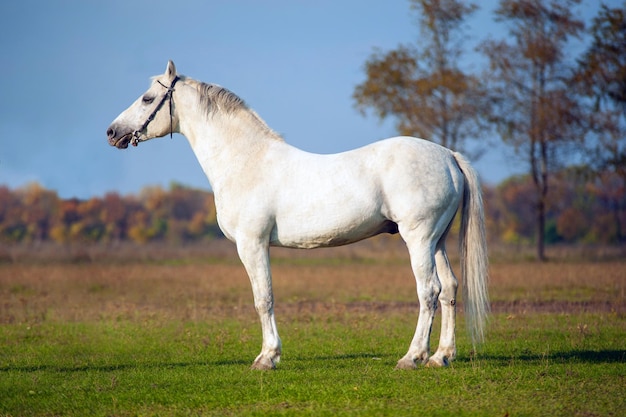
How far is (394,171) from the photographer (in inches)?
280

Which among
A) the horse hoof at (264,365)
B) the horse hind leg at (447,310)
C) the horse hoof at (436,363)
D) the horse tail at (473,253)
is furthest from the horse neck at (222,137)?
the horse hoof at (436,363)

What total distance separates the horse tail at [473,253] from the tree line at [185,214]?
18.3 metres

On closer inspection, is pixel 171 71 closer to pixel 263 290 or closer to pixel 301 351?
pixel 263 290

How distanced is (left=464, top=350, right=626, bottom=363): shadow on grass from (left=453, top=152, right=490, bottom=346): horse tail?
1.86ft

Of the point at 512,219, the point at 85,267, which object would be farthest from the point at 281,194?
the point at 512,219

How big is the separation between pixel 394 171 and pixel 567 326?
182 inches

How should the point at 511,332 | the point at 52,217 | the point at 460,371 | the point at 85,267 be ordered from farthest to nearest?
the point at 52,217
the point at 85,267
the point at 511,332
the point at 460,371

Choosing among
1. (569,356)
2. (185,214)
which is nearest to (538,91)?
(569,356)

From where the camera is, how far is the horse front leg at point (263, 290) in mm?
7229

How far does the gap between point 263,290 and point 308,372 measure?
0.90 meters

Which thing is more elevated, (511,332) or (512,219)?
(512,219)

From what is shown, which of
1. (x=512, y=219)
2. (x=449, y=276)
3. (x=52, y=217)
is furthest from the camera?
(x=512, y=219)

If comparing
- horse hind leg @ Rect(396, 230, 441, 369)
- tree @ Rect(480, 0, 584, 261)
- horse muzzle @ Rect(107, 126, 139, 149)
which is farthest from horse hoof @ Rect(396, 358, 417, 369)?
tree @ Rect(480, 0, 584, 261)

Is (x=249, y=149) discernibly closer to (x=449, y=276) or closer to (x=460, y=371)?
(x=449, y=276)
